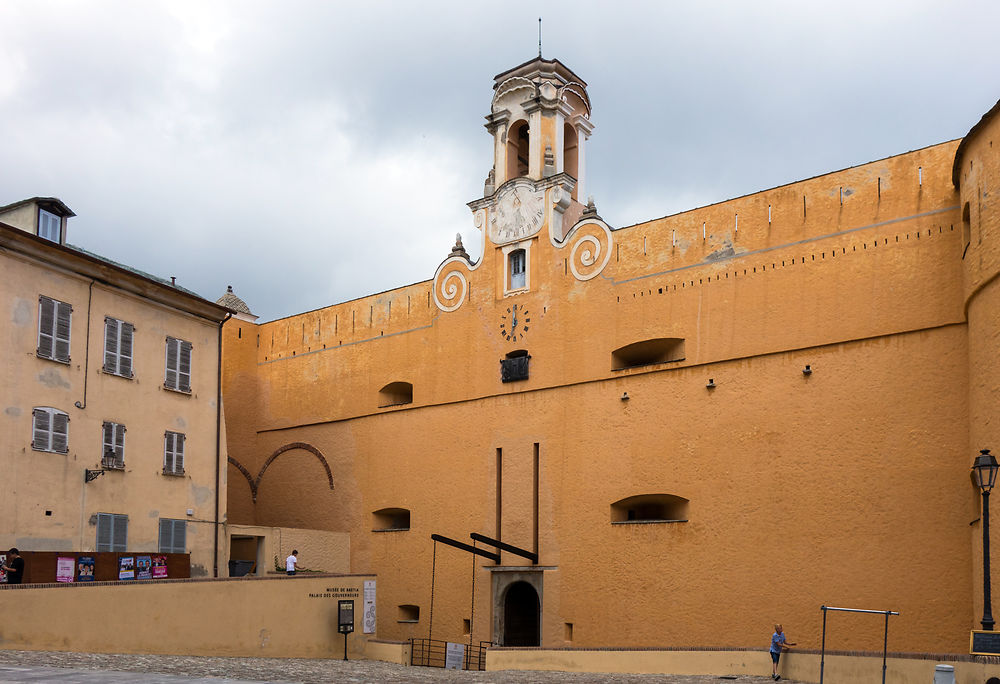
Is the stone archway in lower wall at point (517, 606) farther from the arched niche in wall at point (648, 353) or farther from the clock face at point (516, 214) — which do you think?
the clock face at point (516, 214)

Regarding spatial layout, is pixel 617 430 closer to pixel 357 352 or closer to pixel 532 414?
pixel 532 414

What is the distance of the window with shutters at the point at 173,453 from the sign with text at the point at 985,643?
13.5m

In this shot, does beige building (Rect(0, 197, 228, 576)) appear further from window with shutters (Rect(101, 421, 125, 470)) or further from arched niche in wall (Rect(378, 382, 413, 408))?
arched niche in wall (Rect(378, 382, 413, 408))

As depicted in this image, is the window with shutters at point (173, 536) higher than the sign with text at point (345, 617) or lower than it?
higher

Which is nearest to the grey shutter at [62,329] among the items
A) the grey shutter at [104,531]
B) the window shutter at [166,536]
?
the grey shutter at [104,531]

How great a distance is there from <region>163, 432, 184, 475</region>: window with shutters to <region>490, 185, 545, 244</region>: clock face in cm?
779

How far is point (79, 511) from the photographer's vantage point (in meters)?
16.5

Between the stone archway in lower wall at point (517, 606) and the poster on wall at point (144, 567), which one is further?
the stone archway in lower wall at point (517, 606)

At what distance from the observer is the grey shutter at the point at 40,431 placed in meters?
16.0

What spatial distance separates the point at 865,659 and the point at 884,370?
5.82 metres

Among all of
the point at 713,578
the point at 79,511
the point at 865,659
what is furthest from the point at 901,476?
the point at 79,511

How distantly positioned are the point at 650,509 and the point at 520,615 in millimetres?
3649

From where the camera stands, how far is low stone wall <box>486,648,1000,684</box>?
34.9 feet

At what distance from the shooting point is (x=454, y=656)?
1931 centimetres
